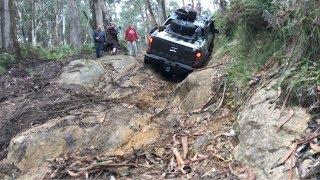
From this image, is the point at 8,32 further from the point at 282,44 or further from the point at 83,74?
the point at 282,44

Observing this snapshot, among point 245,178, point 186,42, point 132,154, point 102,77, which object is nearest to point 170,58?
point 186,42

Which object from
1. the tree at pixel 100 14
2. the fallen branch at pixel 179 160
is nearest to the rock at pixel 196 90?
the fallen branch at pixel 179 160

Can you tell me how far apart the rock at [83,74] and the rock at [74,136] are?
9.90 feet

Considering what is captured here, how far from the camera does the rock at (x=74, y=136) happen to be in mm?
7887

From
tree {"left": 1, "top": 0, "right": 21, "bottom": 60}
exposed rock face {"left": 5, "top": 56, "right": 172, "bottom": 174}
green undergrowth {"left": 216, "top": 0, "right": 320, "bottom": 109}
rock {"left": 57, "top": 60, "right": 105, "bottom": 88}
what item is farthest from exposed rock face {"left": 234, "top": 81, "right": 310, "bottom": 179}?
tree {"left": 1, "top": 0, "right": 21, "bottom": 60}

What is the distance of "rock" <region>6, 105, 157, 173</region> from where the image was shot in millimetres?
7887

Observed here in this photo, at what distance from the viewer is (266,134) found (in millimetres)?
5777

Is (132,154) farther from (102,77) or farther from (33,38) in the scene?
(33,38)

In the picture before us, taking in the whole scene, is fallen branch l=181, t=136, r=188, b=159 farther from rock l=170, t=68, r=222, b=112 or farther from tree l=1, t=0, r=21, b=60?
tree l=1, t=0, r=21, b=60

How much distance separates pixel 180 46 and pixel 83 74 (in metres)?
2.86

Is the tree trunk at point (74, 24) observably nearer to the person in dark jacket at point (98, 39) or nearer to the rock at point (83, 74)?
the person in dark jacket at point (98, 39)

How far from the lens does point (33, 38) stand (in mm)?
36875

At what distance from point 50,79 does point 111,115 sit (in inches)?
182

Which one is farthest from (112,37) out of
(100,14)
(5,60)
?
(5,60)
